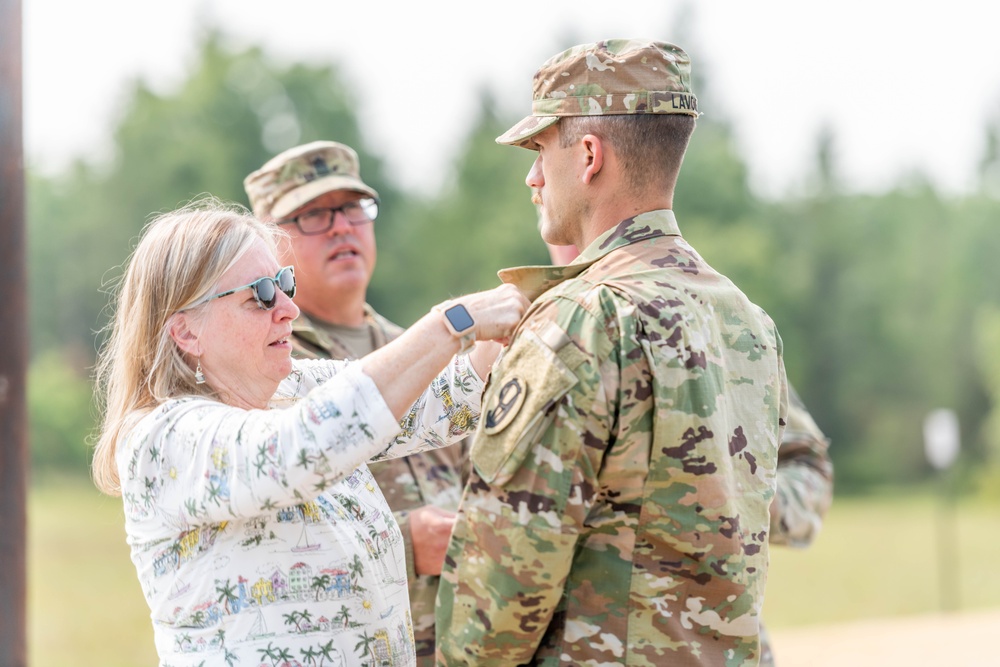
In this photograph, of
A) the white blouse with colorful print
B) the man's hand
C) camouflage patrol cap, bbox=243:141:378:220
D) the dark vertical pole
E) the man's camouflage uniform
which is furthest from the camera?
the dark vertical pole

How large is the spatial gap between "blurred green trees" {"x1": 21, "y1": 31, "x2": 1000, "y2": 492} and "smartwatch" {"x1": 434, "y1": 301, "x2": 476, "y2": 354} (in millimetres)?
42640

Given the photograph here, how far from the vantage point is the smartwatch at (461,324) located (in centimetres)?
230

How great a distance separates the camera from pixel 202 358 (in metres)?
2.62

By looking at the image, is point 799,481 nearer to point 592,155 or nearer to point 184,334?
point 592,155

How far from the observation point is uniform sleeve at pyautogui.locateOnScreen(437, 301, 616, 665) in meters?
2.12

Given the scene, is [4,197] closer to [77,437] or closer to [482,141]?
[77,437]

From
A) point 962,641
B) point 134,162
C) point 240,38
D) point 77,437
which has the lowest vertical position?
point 77,437

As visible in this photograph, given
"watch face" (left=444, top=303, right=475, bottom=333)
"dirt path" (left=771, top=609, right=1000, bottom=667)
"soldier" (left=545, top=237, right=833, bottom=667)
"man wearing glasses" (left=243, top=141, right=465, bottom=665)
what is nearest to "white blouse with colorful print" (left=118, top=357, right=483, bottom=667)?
"watch face" (left=444, top=303, right=475, bottom=333)

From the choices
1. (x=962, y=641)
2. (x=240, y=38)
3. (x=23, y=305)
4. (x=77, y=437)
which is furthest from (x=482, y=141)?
(x=23, y=305)

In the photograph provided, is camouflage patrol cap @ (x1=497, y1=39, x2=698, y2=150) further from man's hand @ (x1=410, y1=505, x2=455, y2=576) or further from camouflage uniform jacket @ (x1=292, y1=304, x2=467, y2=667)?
camouflage uniform jacket @ (x1=292, y1=304, x2=467, y2=667)

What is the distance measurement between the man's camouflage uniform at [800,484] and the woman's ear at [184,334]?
7.22ft

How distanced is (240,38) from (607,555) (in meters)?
50.6

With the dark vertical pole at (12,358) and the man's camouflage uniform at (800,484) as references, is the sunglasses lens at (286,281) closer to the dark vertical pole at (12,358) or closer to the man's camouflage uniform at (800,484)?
the man's camouflage uniform at (800,484)

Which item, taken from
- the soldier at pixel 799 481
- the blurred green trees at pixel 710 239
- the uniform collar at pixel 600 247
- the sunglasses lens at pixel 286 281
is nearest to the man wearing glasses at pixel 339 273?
the soldier at pixel 799 481
